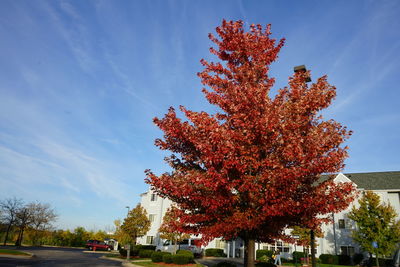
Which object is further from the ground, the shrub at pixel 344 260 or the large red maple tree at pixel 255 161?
the large red maple tree at pixel 255 161

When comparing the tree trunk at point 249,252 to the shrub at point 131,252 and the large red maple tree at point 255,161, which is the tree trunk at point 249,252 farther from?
the shrub at point 131,252

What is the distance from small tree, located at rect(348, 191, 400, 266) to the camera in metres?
27.4

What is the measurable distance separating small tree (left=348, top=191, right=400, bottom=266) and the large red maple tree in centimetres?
2510

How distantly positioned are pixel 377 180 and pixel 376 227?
1321cm

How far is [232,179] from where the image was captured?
303 inches

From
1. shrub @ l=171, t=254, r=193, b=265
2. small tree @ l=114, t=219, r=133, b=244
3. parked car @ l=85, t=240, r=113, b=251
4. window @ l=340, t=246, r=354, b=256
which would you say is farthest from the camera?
parked car @ l=85, t=240, r=113, b=251

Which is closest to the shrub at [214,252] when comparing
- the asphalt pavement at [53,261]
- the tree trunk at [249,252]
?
the asphalt pavement at [53,261]

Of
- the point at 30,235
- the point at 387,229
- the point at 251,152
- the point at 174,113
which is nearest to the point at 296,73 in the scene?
the point at 251,152

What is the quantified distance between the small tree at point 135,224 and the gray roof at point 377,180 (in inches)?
1217

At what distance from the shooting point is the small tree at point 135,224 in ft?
97.1

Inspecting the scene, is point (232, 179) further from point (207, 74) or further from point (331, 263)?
point (331, 263)

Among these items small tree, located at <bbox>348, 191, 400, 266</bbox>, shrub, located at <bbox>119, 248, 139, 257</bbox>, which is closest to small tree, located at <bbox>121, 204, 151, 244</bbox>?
shrub, located at <bbox>119, 248, 139, 257</bbox>

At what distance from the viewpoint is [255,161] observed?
23.6 feet

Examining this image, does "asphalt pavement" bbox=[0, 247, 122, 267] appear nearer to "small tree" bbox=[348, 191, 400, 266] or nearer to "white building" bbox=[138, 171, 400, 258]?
"white building" bbox=[138, 171, 400, 258]
